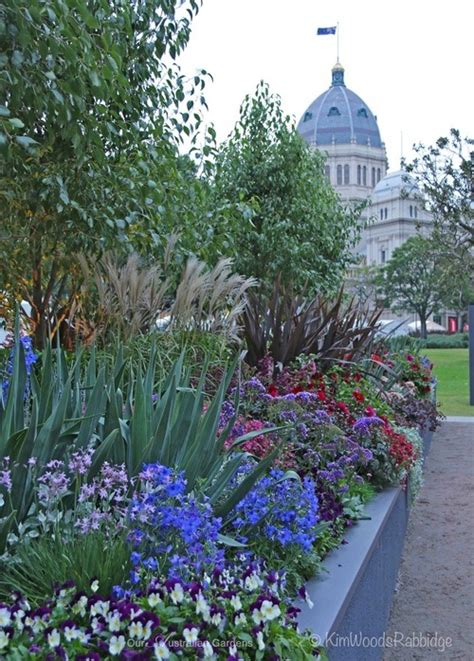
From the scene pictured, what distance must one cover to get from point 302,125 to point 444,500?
149786 mm

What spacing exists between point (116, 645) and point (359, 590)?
1.46 meters

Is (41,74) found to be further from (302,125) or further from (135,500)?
(302,125)

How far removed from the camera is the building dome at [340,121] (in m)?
146

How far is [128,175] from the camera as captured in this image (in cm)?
663

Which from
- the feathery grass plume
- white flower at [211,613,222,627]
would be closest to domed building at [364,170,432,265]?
the feathery grass plume

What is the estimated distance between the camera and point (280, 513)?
2811mm

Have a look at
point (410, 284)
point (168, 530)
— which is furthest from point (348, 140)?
point (168, 530)

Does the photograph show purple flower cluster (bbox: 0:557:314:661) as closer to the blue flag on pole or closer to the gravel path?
the gravel path

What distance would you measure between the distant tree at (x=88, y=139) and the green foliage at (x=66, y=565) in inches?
103

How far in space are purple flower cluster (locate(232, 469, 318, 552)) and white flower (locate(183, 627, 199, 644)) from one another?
81 cm

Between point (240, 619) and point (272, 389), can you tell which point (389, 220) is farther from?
point (240, 619)

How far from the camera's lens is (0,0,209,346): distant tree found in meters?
4.43

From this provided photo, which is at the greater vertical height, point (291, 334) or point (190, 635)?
point (291, 334)

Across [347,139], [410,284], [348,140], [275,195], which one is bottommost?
[275,195]
